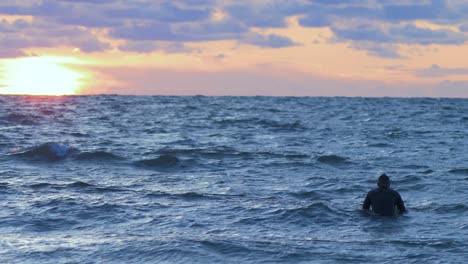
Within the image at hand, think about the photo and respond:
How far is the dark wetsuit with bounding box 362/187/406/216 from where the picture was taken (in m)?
16.4

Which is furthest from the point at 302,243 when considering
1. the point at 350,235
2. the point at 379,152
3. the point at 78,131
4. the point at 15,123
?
the point at 15,123

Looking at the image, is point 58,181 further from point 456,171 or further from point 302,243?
point 456,171

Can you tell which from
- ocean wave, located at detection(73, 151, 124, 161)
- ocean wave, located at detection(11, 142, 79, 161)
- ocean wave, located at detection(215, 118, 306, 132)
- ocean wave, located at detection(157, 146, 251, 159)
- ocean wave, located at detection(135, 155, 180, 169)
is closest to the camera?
ocean wave, located at detection(135, 155, 180, 169)

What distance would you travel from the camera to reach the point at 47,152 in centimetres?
2742

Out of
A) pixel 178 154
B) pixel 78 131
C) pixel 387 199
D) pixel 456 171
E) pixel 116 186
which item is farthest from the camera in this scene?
pixel 78 131

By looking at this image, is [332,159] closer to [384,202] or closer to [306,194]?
[306,194]

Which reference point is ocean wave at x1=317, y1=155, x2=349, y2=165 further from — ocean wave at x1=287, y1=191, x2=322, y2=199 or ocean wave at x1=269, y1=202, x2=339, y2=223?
ocean wave at x1=269, y1=202, x2=339, y2=223

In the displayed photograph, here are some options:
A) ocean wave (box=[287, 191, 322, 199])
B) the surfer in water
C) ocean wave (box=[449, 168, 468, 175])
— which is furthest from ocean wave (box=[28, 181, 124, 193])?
ocean wave (box=[449, 168, 468, 175])

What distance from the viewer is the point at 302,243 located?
13781 mm

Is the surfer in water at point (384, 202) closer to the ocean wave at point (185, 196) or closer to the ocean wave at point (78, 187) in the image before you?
the ocean wave at point (185, 196)

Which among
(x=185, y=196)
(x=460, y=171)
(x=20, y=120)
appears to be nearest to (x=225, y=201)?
(x=185, y=196)

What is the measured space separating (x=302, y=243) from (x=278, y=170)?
1110 centimetres

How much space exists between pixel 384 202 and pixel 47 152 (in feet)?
48.2

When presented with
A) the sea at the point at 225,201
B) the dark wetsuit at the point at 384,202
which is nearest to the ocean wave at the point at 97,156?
the sea at the point at 225,201
